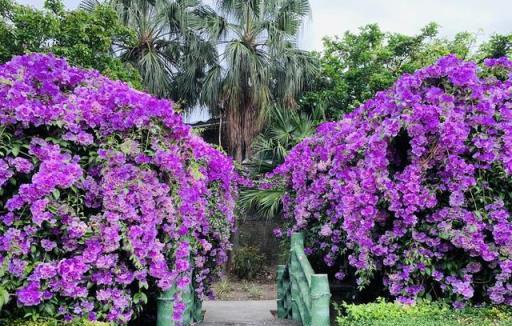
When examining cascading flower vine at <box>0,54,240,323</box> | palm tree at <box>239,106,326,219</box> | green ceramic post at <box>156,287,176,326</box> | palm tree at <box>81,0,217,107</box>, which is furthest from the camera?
palm tree at <box>81,0,217,107</box>

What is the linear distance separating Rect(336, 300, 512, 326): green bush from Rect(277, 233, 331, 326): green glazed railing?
0.28 m

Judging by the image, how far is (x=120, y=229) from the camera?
3.18 m

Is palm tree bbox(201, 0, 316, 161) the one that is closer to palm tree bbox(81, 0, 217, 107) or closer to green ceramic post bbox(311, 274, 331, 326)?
palm tree bbox(81, 0, 217, 107)

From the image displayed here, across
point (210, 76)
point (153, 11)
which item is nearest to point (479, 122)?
point (210, 76)

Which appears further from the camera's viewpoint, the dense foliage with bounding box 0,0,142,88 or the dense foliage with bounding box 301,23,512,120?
the dense foliage with bounding box 301,23,512,120

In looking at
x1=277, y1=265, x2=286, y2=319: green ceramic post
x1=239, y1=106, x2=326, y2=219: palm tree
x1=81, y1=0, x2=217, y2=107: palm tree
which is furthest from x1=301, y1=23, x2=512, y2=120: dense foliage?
x1=277, y1=265, x2=286, y2=319: green ceramic post

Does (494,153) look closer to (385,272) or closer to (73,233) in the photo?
(385,272)

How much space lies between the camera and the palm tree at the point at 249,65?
1186cm

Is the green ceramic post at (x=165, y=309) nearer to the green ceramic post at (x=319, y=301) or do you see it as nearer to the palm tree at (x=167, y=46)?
the green ceramic post at (x=319, y=301)

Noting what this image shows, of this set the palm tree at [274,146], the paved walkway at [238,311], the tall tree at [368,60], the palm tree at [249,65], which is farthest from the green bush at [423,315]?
the tall tree at [368,60]

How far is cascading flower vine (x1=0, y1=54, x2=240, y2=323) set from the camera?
9.68 feet

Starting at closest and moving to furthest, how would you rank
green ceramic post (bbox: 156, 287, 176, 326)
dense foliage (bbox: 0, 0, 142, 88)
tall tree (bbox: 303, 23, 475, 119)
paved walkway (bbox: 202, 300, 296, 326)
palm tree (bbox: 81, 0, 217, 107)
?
1. green ceramic post (bbox: 156, 287, 176, 326)
2. paved walkway (bbox: 202, 300, 296, 326)
3. dense foliage (bbox: 0, 0, 142, 88)
4. palm tree (bbox: 81, 0, 217, 107)
5. tall tree (bbox: 303, 23, 475, 119)

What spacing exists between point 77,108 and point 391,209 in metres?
2.21

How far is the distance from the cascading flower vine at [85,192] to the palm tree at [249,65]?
8277mm
